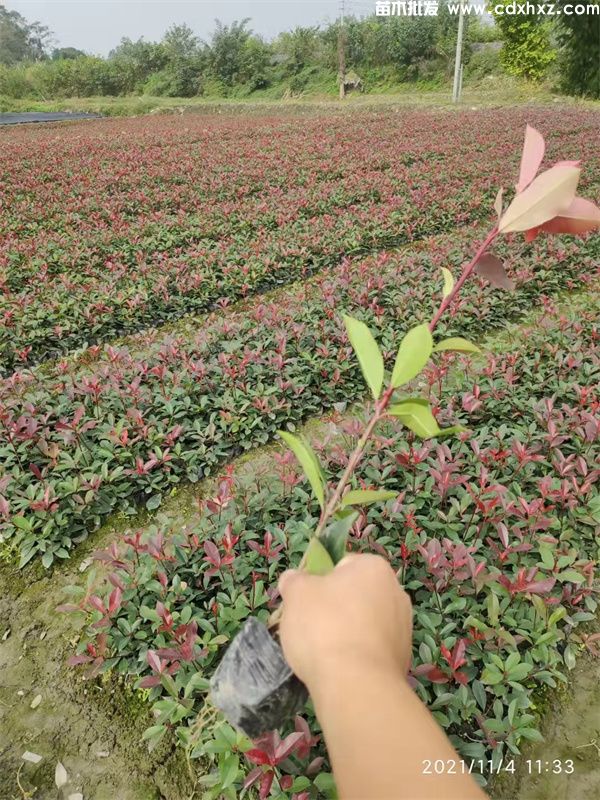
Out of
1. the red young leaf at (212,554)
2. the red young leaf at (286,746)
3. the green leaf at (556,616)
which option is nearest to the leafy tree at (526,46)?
the green leaf at (556,616)

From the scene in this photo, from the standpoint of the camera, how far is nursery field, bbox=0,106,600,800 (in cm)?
149

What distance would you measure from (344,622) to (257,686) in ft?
0.50

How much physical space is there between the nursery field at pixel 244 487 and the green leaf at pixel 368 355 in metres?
0.97

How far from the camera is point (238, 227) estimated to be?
6.26 m

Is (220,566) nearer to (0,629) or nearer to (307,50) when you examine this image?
(0,629)

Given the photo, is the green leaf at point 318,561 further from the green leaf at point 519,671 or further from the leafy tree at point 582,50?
the leafy tree at point 582,50

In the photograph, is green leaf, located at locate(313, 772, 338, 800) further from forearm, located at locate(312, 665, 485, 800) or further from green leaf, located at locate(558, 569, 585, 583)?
green leaf, located at locate(558, 569, 585, 583)

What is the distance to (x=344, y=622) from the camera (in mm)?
608

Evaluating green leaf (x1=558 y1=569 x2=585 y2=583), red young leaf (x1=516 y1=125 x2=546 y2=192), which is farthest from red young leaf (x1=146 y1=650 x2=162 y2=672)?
red young leaf (x1=516 y1=125 x2=546 y2=192)

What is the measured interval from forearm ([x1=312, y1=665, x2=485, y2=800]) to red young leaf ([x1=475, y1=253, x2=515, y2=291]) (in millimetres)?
486

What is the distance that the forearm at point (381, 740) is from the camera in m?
0.52

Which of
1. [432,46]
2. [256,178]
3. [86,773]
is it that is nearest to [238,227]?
[256,178]

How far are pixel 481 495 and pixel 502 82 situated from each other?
31.9 m

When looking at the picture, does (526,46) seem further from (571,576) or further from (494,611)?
(494,611)
